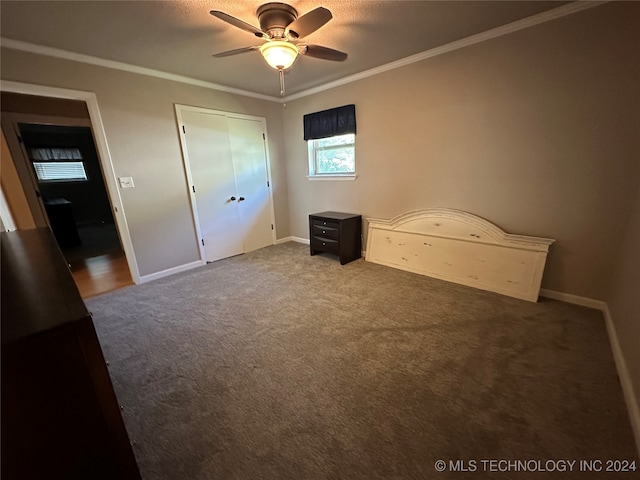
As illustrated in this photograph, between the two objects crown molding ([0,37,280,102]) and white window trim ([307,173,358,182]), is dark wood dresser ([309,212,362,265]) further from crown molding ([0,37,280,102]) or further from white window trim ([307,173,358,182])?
crown molding ([0,37,280,102])

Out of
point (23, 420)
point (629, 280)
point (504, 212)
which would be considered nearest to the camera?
point (23, 420)

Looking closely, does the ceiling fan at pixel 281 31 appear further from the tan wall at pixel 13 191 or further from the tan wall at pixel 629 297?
the tan wall at pixel 13 191

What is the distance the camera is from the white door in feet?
11.6

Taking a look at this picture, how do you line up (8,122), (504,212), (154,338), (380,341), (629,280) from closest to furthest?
(629,280) < (380,341) < (154,338) < (504,212) < (8,122)

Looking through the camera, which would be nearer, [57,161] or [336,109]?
[336,109]

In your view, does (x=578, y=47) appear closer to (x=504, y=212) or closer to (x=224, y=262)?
(x=504, y=212)

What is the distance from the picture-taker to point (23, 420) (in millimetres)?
638

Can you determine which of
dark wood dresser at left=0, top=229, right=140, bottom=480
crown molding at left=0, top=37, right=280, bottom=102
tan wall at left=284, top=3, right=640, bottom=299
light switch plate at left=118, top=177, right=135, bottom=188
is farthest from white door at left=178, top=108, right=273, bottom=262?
dark wood dresser at left=0, top=229, right=140, bottom=480

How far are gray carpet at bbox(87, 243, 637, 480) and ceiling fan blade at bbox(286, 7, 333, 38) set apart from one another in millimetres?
2234

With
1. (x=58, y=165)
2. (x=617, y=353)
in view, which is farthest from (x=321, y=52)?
(x=58, y=165)

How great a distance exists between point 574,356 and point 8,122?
6445mm

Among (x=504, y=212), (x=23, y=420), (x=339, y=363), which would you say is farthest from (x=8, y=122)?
(x=504, y=212)

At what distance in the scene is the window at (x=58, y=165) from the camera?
6.48 meters

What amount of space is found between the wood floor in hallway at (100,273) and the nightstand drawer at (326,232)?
98.7 inches
